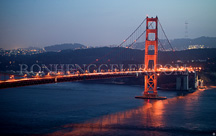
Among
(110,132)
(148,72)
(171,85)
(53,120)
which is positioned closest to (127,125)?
(110,132)

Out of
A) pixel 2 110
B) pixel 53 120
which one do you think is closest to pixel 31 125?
pixel 53 120

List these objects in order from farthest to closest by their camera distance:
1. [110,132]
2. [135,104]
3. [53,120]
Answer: [135,104]
[53,120]
[110,132]

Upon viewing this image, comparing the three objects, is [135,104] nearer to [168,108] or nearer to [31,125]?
[168,108]

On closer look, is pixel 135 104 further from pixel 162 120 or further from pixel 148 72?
pixel 162 120

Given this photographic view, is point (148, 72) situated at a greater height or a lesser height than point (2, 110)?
greater

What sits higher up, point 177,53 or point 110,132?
point 177,53

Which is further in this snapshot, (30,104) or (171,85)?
(171,85)

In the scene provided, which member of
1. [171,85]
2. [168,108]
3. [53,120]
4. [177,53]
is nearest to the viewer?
[53,120]
